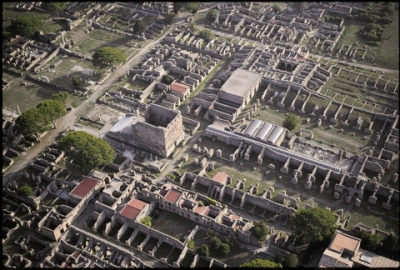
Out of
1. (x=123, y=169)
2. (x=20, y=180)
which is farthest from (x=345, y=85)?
(x=20, y=180)

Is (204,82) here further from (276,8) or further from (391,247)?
(391,247)

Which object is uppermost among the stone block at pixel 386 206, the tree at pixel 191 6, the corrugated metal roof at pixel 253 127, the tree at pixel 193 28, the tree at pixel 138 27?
the tree at pixel 191 6

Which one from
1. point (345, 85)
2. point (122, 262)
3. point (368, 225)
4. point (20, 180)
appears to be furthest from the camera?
point (345, 85)

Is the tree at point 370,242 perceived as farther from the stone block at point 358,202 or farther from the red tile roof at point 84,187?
the red tile roof at point 84,187

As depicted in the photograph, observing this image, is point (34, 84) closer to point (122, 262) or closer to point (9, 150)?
point (9, 150)

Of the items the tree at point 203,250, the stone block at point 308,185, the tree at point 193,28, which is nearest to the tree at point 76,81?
the tree at point 193,28

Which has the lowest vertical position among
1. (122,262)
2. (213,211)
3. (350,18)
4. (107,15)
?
(122,262)
